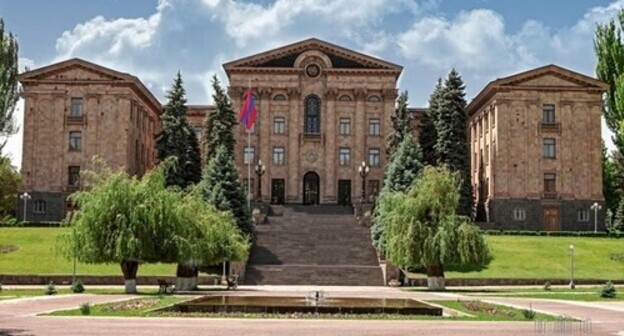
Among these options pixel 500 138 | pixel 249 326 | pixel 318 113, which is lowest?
pixel 249 326

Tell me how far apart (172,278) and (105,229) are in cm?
804

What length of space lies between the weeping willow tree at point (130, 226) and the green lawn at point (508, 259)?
341 inches

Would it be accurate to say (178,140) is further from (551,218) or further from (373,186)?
(551,218)

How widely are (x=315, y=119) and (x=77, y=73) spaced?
21.0 m

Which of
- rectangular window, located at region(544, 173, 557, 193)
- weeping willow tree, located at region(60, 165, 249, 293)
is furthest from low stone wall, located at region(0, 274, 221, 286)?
rectangular window, located at region(544, 173, 557, 193)

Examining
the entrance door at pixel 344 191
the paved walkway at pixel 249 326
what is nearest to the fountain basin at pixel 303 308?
the paved walkway at pixel 249 326

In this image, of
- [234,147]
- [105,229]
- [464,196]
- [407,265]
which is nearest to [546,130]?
[464,196]

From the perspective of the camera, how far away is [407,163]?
196 feet

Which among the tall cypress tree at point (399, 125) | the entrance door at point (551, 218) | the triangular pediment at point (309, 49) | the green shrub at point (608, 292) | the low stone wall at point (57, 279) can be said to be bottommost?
the low stone wall at point (57, 279)

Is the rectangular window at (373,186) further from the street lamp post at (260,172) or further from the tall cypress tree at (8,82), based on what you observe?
the tall cypress tree at (8,82)

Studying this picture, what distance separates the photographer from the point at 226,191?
56.9 m

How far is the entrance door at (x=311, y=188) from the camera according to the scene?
79.2m

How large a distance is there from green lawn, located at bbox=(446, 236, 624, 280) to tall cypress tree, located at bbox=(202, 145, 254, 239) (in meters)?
14.2

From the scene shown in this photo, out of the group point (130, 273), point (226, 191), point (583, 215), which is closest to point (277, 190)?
point (226, 191)
